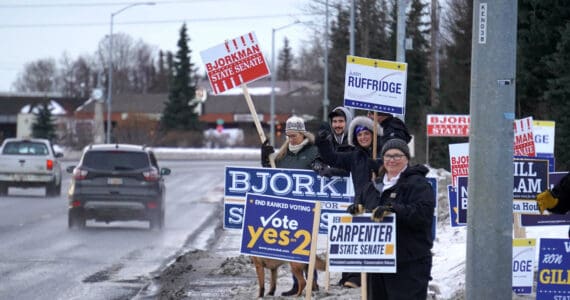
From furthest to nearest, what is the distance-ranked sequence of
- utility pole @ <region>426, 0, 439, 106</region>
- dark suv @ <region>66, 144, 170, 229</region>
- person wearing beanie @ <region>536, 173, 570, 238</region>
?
utility pole @ <region>426, 0, 439, 106</region>, dark suv @ <region>66, 144, 170, 229</region>, person wearing beanie @ <region>536, 173, 570, 238</region>

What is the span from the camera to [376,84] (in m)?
10.1

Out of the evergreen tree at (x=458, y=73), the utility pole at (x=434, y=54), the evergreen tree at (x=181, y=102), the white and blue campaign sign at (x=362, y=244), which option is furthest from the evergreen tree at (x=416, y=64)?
the evergreen tree at (x=181, y=102)

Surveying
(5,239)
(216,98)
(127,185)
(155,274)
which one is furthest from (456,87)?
(216,98)

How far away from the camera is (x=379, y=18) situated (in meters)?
52.0

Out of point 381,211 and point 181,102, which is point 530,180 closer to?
point 381,211

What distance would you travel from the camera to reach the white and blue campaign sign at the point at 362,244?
299 inches

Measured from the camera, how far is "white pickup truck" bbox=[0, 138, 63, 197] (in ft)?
107

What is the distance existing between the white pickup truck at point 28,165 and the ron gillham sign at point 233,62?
70.9ft

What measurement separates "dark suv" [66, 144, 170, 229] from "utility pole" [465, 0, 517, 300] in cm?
1565

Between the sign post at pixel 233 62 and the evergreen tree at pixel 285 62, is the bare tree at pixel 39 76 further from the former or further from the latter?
the sign post at pixel 233 62

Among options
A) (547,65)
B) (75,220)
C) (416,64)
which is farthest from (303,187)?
(416,64)

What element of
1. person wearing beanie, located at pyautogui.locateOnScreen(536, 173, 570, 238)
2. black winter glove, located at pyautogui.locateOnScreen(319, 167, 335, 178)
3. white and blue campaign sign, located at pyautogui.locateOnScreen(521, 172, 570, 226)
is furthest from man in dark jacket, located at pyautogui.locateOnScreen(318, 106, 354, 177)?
person wearing beanie, located at pyautogui.locateOnScreen(536, 173, 570, 238)

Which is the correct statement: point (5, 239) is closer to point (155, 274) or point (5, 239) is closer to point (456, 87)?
point (155, 274)

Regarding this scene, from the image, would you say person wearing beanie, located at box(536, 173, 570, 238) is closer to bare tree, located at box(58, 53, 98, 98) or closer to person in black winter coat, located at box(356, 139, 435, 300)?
person in black winter coat, located at box(356, 139, 435, 300)
